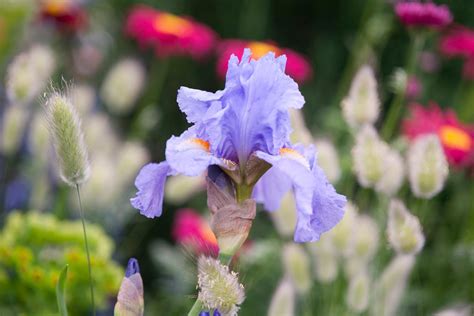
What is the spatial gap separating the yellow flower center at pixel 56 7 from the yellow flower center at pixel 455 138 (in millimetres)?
1516

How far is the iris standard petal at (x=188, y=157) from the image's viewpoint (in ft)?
3.46

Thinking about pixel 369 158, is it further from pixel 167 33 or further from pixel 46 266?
pixel 167 33

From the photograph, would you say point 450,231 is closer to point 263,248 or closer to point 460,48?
point 460,48

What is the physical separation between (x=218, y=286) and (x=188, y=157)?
169 millimetres

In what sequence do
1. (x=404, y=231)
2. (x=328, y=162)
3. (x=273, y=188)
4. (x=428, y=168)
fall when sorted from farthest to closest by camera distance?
(x=328, y=162)
(x=428, y=168)
(x=404, y=231)
(x=273, y=188)

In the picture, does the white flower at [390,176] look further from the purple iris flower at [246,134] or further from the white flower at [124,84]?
the white flower at [124,84]

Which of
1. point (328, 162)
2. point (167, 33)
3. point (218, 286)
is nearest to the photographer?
point (218, 286)

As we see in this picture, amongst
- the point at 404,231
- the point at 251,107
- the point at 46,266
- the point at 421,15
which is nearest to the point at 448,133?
the point at 421,15

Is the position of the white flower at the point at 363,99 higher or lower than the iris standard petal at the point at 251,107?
lower

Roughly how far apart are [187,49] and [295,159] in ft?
7.37

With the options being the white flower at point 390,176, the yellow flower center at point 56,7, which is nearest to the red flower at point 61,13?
the yellow flower center at point 56,7

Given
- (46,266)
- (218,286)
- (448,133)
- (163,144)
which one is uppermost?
(218,286)

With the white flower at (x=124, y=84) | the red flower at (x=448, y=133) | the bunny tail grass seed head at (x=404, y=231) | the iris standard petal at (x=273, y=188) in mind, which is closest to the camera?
the iris standard petal at (x=273, y=188)

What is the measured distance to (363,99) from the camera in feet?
6.13
